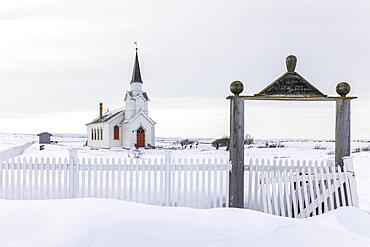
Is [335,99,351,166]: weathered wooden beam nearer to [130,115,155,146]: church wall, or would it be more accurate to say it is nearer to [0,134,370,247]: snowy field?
[0,134,370,247]: snowy field

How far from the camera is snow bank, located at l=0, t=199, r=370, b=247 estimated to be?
11.4ft

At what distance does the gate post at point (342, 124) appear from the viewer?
7945 millimetres

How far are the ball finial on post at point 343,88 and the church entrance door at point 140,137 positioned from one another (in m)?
29.8

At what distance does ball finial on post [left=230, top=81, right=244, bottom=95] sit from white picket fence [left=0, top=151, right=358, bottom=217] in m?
1.52

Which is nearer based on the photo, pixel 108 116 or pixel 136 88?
pixel 136 88

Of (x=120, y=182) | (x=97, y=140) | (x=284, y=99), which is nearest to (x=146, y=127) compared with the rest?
(x=97, y=140)

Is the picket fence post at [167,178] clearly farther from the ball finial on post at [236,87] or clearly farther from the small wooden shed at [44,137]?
the small wooden shed at [44,137]

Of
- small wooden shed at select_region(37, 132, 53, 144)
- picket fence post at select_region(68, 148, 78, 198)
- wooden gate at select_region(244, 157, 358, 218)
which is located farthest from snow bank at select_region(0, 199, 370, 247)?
small wooden shed at select_region(37, 132, 53, 144)

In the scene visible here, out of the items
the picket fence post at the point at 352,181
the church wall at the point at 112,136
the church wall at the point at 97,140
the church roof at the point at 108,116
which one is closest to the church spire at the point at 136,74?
the church roof at the point at 108,116

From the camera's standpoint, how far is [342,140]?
8.03 metres

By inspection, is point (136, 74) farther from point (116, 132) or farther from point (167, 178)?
point (167, 178)

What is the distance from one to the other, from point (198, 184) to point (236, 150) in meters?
1.16

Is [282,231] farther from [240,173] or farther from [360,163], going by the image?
[360,163]

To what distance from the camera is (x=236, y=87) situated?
7.84 metres
